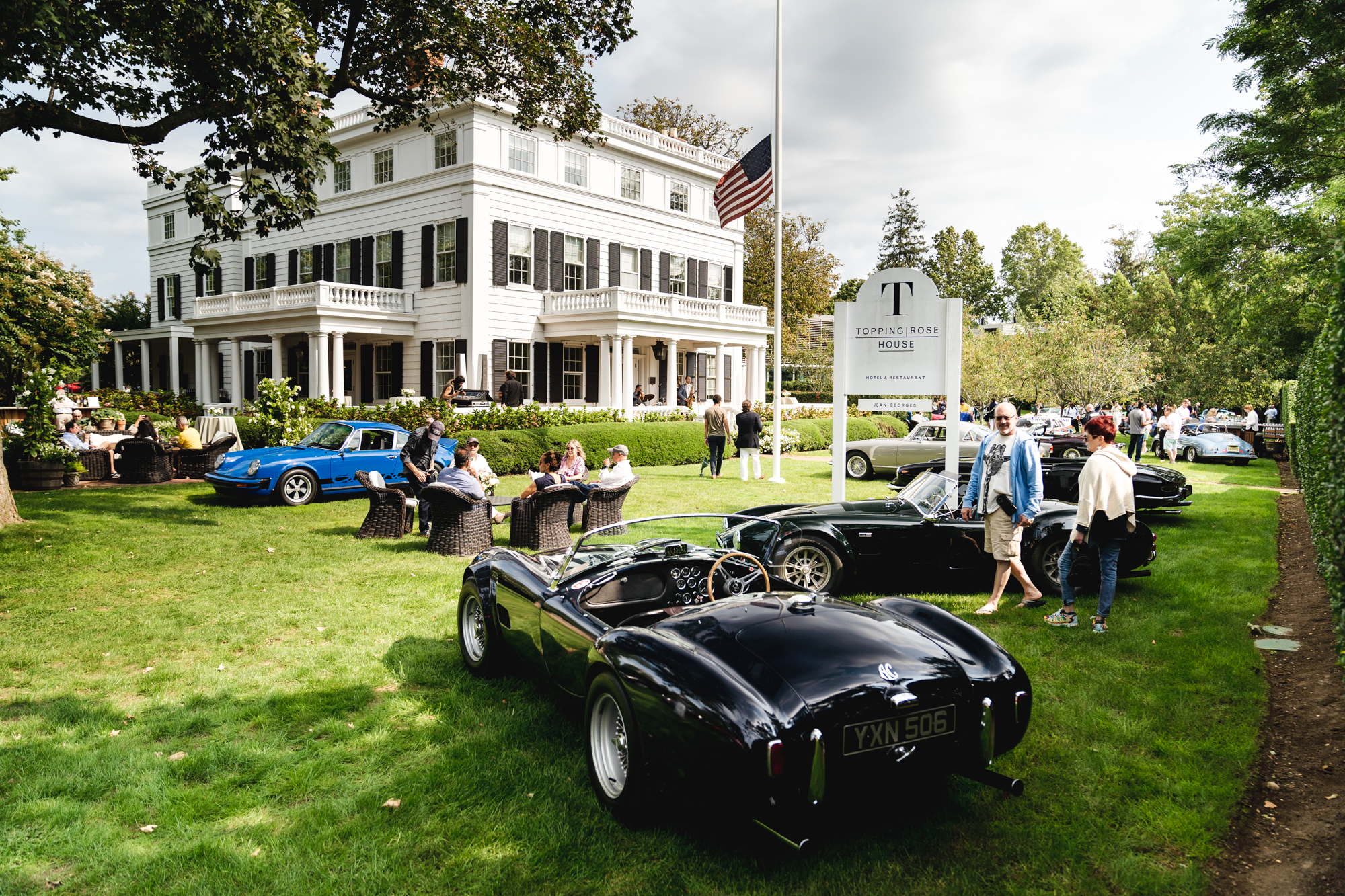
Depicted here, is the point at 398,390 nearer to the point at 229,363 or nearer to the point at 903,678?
the point at 229,363

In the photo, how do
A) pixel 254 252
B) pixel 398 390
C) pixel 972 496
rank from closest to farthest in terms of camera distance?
pixel 972 496
pixel 398 390
pixel 254 252

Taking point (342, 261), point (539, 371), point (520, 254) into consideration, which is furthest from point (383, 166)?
point (539, 371)

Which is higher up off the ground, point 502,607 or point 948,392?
point 948,392

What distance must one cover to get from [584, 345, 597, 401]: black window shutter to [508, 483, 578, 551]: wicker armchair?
62.4ft

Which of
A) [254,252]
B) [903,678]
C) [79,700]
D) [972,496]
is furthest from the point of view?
[254,252]

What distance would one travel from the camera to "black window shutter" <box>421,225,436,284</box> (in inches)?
1034

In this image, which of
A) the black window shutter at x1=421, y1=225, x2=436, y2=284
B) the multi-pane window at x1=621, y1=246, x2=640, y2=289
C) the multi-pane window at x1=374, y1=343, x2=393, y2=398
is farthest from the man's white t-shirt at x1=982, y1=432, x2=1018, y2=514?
the multi-pane window at x1=374, y1=343, x2=393, y2=398

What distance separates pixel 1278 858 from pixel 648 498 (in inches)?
461

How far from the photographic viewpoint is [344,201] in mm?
28703

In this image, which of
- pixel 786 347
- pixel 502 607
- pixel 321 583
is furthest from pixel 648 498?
pixel 786 347

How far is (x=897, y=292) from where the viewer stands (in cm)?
1046

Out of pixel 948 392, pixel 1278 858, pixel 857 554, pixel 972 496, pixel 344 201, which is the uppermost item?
pixel 344 201

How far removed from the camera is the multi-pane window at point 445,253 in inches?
1025

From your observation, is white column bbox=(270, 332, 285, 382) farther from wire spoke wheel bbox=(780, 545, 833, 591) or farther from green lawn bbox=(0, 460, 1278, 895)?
wire spoke wheel bbox=(780, 545, 833, 591)
